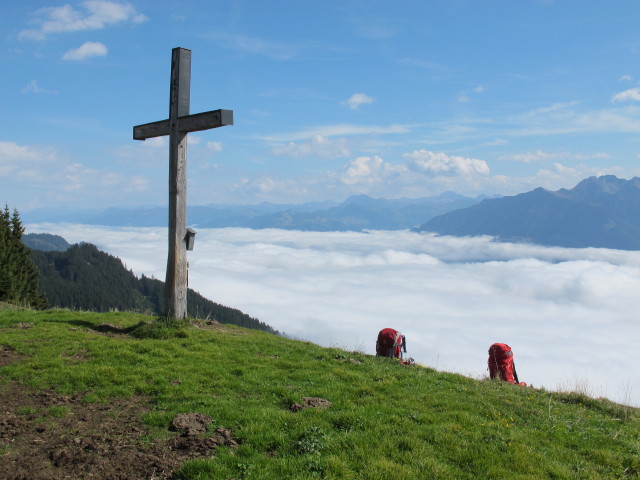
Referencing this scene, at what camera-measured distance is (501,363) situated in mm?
14062

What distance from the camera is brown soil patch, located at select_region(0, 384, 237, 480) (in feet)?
19.8

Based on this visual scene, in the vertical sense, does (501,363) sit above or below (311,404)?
below

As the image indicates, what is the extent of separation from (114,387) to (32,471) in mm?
3205

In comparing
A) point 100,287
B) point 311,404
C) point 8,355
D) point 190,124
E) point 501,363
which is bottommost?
point 100,287

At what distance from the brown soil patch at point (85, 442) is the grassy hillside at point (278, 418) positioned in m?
0.03

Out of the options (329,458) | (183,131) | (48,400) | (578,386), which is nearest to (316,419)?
(329,458)

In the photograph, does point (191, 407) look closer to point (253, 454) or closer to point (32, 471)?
point (253, 454)

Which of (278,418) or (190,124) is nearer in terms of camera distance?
(278,418)

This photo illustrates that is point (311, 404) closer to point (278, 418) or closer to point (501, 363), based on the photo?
point (278, 418)

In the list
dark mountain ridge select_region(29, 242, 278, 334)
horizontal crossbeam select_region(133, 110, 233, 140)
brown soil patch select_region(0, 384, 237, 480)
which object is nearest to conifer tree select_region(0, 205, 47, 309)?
horizontal crossbeam select_region(133, 110, 233, 140)

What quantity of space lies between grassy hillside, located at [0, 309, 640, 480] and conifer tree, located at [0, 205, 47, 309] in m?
42.0

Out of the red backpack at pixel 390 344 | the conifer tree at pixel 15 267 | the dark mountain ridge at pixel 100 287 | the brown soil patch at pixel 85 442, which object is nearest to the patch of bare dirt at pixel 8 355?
the brown soil patch at pixel 85 442

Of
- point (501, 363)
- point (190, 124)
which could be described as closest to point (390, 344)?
point (501, 363)

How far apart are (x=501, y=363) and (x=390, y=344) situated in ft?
11.0
